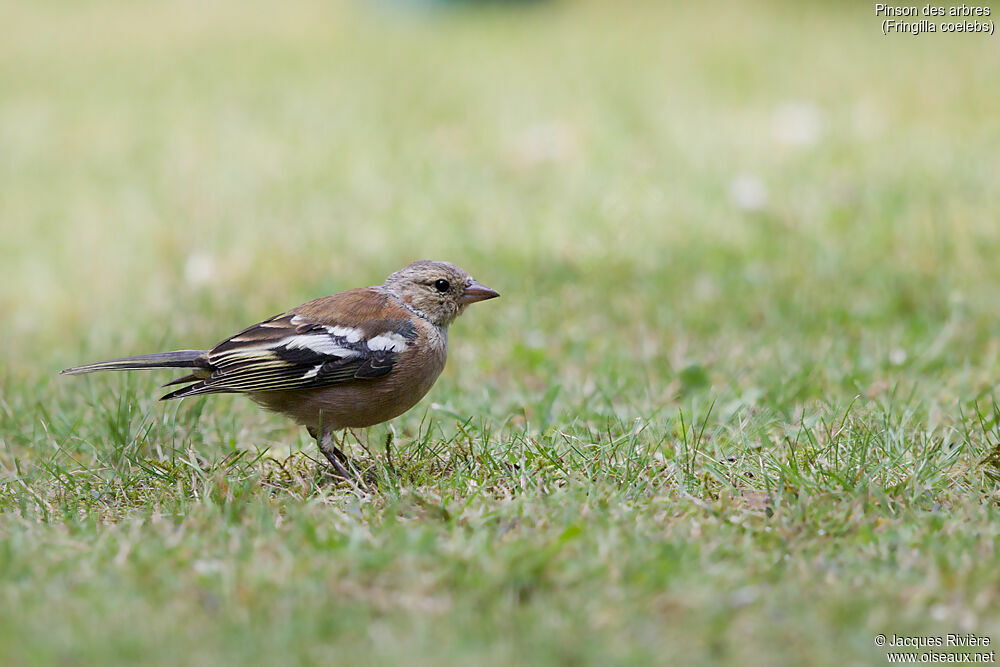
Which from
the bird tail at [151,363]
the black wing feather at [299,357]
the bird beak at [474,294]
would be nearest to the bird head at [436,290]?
the bird beak at [474,294]

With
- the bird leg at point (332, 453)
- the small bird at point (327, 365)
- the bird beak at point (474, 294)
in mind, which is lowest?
the bird leg at point (332, 453)

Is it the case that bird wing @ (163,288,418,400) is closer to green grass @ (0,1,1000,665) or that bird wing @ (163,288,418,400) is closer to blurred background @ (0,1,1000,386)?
green grass @ (0,1,1000,665)

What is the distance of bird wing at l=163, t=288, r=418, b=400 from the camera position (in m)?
4.14

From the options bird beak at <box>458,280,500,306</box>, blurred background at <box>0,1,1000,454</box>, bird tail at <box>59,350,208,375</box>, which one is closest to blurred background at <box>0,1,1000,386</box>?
blurred background at <box>0,1,1000,454</box>

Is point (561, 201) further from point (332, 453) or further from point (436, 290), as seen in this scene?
point (332, 453)

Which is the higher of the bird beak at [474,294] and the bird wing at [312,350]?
the bird beak at [474,294]

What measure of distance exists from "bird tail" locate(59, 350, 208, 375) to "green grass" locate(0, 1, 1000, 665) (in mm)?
185

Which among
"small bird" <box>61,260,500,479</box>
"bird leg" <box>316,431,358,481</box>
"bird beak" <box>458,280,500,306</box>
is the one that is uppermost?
"bird beak" <box>458,280,500,306</box>

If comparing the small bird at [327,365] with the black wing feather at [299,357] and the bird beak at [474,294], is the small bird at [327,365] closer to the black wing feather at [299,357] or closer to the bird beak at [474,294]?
the black wing feather at [299,357]

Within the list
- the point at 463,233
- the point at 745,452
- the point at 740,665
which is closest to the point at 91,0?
the point at 463,233

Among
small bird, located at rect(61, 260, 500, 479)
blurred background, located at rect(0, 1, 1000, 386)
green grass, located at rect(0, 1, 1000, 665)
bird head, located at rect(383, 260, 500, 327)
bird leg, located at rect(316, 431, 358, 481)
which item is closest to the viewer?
green grass, located at rect(0, 1, 1000, 665)

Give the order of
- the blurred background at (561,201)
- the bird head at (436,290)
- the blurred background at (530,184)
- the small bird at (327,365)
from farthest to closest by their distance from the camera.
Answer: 1. the blurred background at (530,184)
2. the blurred background at (561,201)
3. the bird head at (436,290)
4. the small bird at (327,365)

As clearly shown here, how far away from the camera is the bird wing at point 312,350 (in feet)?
13.6

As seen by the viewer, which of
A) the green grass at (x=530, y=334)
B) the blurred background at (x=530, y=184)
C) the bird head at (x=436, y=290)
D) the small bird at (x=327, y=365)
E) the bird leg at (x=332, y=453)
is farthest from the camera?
the blurred background at (x=530, y=184)
